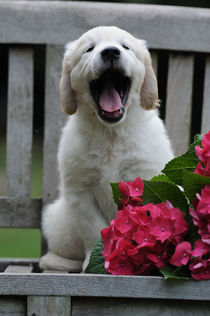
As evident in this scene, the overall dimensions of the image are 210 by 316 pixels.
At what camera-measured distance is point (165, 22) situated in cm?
358

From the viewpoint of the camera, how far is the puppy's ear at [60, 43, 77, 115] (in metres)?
3.12

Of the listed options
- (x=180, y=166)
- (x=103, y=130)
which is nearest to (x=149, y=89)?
(x=103, y=130)

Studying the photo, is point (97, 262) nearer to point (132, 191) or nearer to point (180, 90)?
point (132, 191)

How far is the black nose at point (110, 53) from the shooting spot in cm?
285

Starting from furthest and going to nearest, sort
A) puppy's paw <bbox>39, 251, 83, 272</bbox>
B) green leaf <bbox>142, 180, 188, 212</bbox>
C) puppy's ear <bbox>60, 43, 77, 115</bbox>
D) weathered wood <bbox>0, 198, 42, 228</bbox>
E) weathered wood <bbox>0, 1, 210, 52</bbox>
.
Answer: weathered wood <bbox>0, 198, 42, 228</bbox> < weathered wood <bbox>0, 1, 210, 52</bbox> < puppy's paw <bbox>39, 251, 83, 272</bbox> < puppy's ear <bbox>60, 43, 77, 115</bbox> < green leaf <bbox>142, 180, 188, 212</bbox>

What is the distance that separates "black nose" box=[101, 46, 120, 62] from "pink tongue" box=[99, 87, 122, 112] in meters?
0.23

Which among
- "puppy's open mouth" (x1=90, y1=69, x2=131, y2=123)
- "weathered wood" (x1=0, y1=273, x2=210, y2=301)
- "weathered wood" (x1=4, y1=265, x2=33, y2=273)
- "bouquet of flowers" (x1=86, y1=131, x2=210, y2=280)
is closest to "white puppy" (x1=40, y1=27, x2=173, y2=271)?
"puppy's open mouth" (x1=90, y1=69, x2=131, y2=123)

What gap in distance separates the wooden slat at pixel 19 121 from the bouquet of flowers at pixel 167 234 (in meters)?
1.70

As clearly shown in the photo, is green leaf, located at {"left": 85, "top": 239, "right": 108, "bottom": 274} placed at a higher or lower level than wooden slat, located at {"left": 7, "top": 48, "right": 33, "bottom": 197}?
lower

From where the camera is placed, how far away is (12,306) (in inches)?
75.8

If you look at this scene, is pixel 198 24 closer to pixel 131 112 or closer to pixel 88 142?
pixel 131 112

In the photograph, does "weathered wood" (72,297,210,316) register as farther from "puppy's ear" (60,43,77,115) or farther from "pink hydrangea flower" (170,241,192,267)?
"puppy's ear" (60,43,77,115)

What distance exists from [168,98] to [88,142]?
2.61 feet

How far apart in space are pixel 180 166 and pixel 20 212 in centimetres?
176
